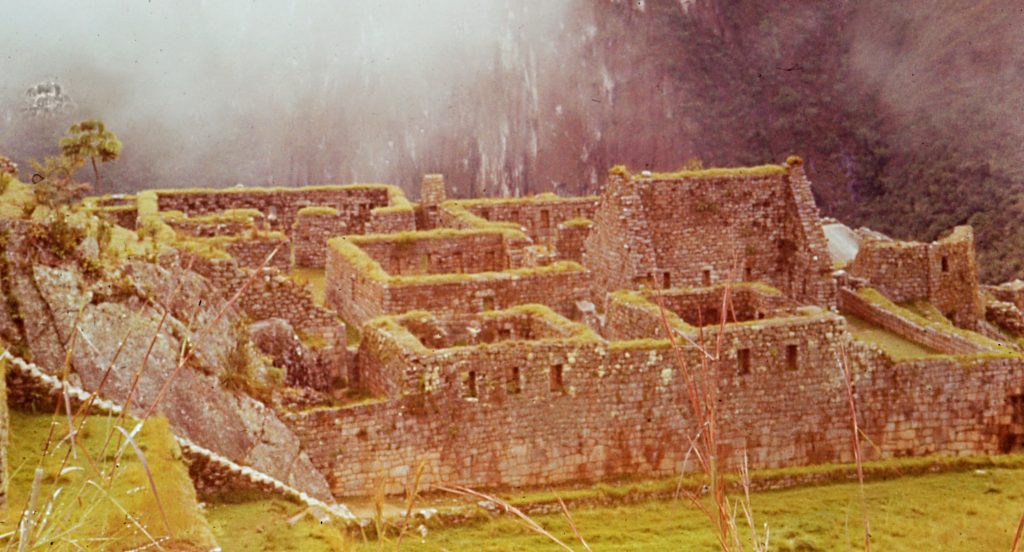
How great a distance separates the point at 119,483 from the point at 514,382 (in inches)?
229

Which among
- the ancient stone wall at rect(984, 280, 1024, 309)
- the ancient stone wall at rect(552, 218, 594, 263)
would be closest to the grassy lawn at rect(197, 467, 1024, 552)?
the ancient stone wall at rect(552, 218, 594, 263)

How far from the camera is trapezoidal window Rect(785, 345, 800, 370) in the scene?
16.5 metres

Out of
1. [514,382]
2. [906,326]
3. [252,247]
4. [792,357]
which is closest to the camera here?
[514,382]

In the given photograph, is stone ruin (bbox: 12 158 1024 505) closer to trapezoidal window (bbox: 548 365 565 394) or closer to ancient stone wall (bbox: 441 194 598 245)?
trapezoidal window (bbox: 548 365 565 394)

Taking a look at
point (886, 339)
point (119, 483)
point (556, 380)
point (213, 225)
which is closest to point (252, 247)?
point (213, 225)

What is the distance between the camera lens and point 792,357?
16.6 meters

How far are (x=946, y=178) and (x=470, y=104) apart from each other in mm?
25152

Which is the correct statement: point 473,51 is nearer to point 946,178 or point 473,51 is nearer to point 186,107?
point 186,107

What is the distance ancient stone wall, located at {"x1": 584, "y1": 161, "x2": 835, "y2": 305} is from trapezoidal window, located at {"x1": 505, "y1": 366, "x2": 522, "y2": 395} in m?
7.96

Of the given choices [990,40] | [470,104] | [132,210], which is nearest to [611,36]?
[470,104]

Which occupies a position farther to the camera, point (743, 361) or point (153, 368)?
point (743, 361)

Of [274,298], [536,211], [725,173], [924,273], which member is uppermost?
[725,173]

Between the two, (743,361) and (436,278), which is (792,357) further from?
(436,278)

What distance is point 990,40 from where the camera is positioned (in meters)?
47.6
